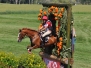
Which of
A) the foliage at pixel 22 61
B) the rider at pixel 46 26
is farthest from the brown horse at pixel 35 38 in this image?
the foliage at pixel 22 61

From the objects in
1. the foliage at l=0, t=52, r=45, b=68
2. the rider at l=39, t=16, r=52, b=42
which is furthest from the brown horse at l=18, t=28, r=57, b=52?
the foliage at l=0, t=52, r=45, b=68

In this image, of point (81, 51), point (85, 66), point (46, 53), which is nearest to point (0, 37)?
point (81, 51)

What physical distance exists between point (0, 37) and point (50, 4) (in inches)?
451

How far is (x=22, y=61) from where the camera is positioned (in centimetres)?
714

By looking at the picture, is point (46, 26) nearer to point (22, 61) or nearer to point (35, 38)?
point (35, 38)

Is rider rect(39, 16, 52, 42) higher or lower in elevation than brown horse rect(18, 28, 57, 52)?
higher

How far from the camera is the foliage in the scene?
694 cm

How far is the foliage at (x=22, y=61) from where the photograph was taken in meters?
6.94

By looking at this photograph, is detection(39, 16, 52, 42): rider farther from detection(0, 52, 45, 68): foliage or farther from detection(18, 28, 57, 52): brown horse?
detection(0, 52, 45, 68): foliage

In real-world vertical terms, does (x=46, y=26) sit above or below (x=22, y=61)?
above

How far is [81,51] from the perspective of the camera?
14750mm

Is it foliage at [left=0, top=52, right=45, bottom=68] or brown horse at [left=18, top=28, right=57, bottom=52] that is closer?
foliage at [left=0, top=52, right=45, bottom=68]

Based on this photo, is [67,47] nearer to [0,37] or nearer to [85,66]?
[85,66]

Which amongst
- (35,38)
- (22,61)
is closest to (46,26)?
(35,38)
